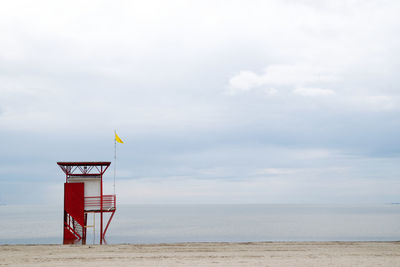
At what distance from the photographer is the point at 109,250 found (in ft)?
75.9

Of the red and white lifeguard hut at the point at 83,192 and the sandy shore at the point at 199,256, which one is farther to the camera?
the red and white lifeguard hut at the point at 83,192

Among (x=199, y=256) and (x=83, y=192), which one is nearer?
(x=199, y=256)

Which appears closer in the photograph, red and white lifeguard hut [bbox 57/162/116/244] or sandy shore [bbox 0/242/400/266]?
sandy shore [bbox 0/242/400/266]

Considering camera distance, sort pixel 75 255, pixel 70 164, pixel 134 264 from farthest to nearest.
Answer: pixel 70 164
pixel 75 255
pixel 134 264

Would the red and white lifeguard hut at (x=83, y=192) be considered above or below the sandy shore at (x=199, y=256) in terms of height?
above

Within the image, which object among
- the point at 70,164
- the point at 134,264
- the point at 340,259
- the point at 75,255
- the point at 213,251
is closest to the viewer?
the point at 134,264

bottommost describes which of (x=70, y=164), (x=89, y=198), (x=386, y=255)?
(x=386, y=255)

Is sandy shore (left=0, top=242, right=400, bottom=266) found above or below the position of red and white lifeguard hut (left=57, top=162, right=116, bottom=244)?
below

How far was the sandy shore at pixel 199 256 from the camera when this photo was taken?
60.4 feet

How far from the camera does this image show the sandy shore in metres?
18.4

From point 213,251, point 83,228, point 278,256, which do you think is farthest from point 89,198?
point 278,256

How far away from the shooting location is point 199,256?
20.6 m

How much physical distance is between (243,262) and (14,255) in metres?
12.6

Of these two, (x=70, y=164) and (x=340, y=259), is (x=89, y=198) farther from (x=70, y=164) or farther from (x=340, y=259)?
(x=340, y=259)
